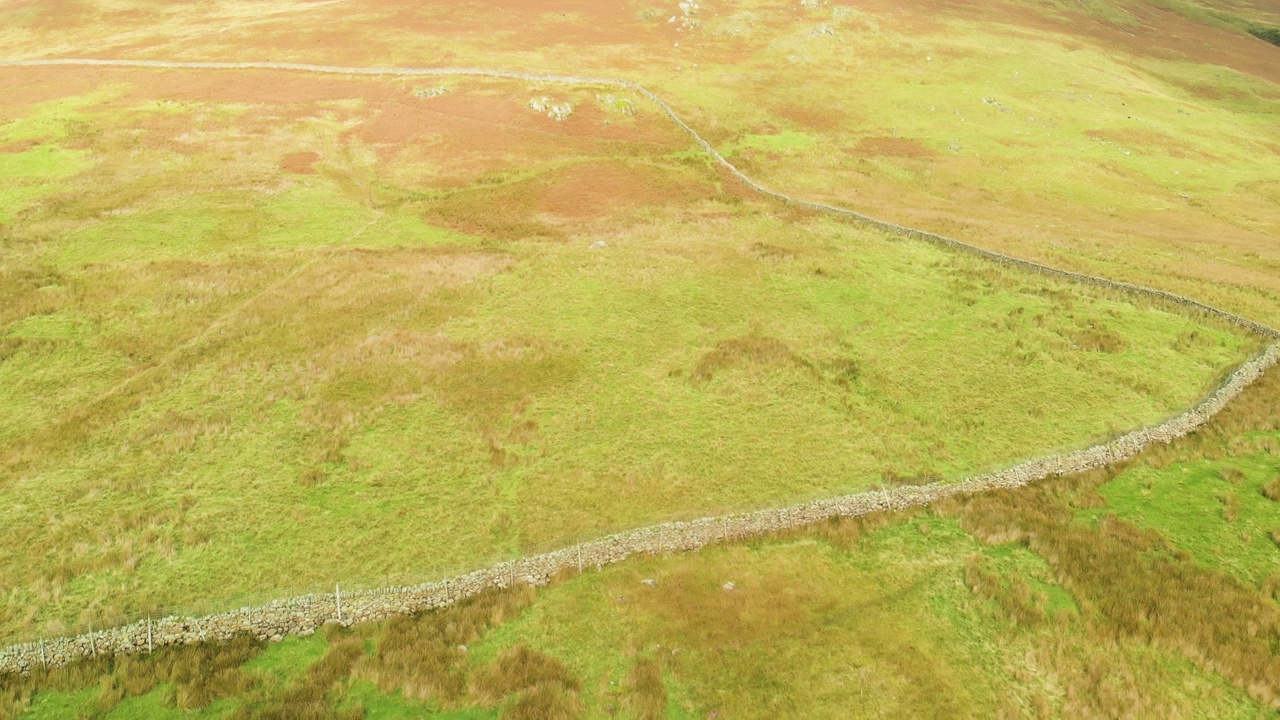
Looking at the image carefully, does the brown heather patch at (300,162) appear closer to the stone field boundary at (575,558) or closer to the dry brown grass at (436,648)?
the stone field boundary at (575,558)

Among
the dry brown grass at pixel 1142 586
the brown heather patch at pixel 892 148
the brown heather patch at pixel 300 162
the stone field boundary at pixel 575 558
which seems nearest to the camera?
the stone field boundary at pixel 575 558

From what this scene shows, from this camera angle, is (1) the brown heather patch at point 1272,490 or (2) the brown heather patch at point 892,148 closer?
(1) the brown heather patch at point 1272,490

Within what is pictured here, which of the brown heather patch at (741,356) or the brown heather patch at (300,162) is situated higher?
the brown heather patch at (300,162)

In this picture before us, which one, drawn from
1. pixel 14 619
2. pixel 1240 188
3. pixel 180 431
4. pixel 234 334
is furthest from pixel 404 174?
pixel 1240 188

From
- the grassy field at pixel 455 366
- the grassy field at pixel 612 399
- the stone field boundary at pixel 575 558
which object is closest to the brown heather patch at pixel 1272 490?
the grassy field at pixel 612 399

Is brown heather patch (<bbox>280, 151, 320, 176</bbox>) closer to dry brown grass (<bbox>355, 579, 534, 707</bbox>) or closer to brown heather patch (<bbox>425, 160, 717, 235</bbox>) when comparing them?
brown heather patch (<bbox>425, 160, 717, 235</bbox>)

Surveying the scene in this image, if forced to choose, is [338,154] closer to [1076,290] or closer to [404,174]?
[404,174]

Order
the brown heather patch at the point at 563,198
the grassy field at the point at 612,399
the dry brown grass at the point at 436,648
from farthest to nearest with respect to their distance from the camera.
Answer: the brown heather patch at the point at 563,198, the grassy field at the point at 612,399, the dry brown grass at the point at 436,648

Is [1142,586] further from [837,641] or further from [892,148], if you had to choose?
[892,148]
